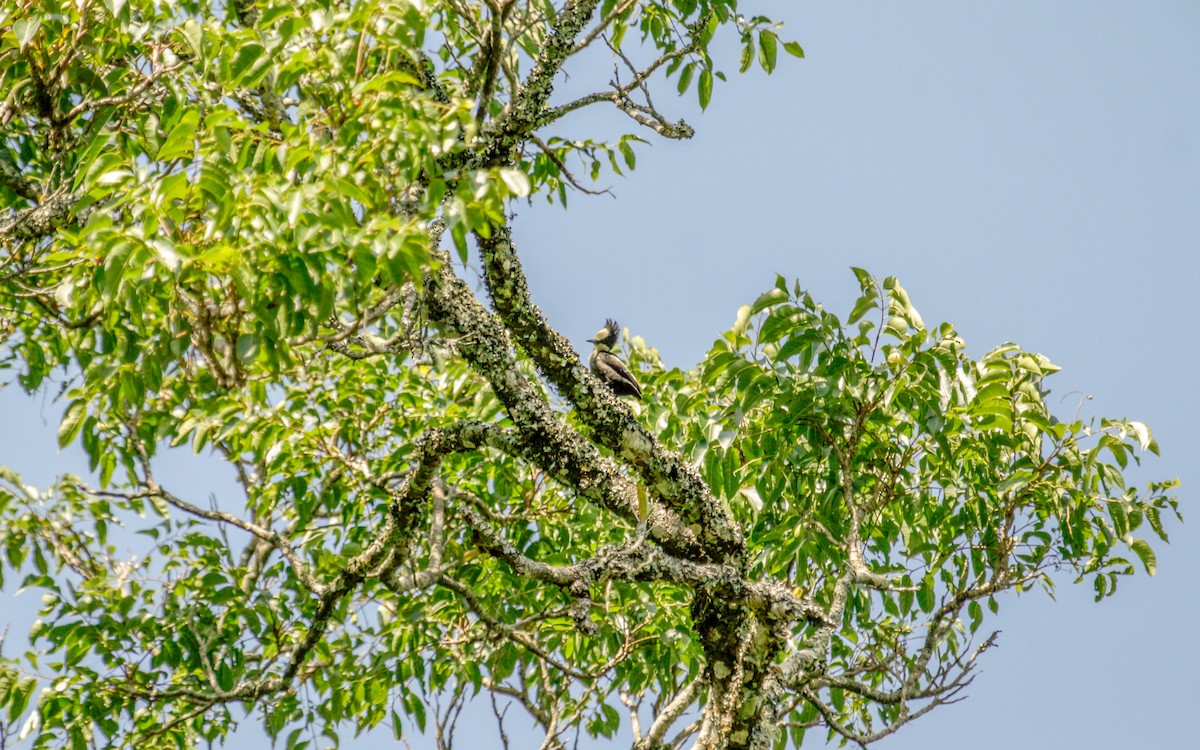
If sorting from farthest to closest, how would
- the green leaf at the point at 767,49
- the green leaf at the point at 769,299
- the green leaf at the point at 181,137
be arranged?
the green leaf at the point at 767,49
the green leaf at the point at 769,299
the green leaf at the point at 181,137

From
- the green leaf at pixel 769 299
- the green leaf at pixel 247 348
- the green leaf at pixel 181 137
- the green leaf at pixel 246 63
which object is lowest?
the green leaf at pixel 247 348

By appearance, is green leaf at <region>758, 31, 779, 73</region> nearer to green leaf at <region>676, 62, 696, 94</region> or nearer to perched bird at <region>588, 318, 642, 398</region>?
green leaf at <region>676, 62, 696, 94</region>

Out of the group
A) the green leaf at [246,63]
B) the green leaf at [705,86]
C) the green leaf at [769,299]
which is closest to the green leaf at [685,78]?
the green leaf at [705,86]

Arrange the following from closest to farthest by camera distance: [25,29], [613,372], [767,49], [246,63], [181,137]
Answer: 1. [181,137]
2. [246,63]
3. [25,29]
4. [767,49]
5. [613,372]

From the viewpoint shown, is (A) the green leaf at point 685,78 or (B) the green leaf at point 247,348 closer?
(B) the green leaf at point 247,348

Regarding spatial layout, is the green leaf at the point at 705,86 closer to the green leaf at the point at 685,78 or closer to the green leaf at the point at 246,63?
the green leaf at the point at 685,78

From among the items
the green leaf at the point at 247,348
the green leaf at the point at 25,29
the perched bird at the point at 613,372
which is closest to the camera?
the green leaf at the point at 247,348

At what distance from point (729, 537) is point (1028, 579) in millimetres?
1476

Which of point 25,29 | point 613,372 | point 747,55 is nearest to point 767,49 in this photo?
point 747,55

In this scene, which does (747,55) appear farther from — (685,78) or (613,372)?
(613,372)

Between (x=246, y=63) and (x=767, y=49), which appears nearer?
(x=246, y=63)

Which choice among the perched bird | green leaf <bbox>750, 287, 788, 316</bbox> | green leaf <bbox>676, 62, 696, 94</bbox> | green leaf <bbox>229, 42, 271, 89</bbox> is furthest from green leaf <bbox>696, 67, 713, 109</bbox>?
green leaf <bbox>229, 42, 271, 89</bbox>

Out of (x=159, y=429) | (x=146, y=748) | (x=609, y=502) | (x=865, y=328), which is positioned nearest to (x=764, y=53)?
(x=865, y=328)

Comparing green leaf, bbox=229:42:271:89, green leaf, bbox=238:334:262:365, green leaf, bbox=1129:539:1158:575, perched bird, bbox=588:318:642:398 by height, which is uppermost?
perched bird, bbox=588:318:642:398
